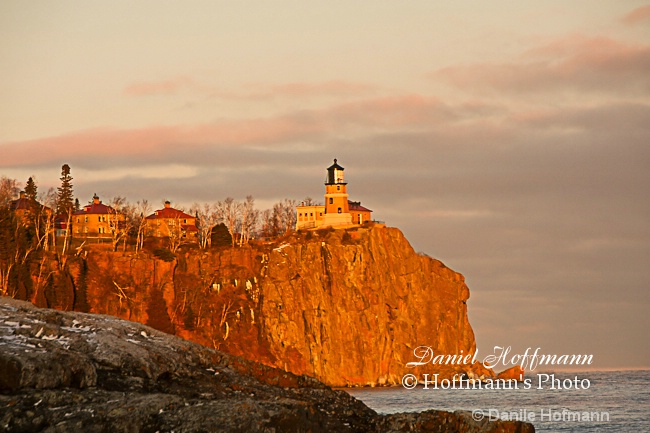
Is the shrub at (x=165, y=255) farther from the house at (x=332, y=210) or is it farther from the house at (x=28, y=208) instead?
the house at (x=332, y=210)

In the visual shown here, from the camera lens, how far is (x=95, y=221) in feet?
493

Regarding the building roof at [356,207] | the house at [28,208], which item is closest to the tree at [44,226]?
the house at [28,208]

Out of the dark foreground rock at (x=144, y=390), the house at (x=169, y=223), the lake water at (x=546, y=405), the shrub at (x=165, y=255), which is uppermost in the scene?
the house at (x=169, y=223)

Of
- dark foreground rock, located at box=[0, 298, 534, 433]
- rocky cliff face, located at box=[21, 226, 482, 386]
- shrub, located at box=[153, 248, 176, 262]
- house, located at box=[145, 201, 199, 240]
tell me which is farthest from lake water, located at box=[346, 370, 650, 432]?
house, located at box=[145, 201, 199, 240]

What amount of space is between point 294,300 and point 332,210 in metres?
26.0

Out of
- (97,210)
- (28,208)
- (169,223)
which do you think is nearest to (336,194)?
(169,223)

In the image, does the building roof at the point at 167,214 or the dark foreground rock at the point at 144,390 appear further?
the building roof at the point at 167,214

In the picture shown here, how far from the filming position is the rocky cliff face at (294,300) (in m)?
125

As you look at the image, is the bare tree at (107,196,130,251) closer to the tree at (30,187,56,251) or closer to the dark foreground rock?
the tree at (30,187,56,251)

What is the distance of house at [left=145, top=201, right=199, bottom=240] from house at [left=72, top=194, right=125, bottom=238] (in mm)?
4935

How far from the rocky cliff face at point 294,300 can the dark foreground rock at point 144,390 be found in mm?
80001

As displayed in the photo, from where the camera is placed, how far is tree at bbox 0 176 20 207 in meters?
142

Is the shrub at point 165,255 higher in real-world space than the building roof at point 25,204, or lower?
lower

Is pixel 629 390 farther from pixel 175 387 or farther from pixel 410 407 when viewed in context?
pixel 175 387
